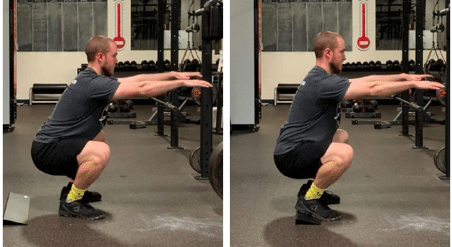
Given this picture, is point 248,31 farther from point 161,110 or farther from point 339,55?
point 339,55

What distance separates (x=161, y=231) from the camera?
8.95ft

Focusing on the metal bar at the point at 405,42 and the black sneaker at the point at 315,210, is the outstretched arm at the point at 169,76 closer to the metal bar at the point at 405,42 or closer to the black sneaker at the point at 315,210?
the black sneaker at the point at 315,210

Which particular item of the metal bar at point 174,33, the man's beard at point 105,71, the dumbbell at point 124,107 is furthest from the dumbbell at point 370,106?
the man's beard at point 105,71

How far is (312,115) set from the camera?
294 centimetres

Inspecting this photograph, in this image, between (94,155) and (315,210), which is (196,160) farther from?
(315,210)

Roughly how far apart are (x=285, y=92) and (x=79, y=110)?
8.06 metres

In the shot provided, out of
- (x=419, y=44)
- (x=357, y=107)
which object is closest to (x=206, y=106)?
(x=419, y=44)

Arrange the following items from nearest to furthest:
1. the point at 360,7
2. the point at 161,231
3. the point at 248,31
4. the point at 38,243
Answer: the point at 38,243 < the point at 161,231 < the point at 248,31 < the point at 360,7

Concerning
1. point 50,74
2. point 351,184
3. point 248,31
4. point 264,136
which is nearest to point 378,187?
point 351,184

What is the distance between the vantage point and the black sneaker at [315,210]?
9.34 ft

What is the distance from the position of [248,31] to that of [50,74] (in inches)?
249

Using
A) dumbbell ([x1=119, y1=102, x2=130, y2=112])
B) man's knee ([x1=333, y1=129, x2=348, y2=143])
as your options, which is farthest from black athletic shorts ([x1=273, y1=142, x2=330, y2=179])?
dumbbell ([x1=119, y1=102, x2=130, y2=112])

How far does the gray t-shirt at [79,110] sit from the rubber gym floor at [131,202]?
0.42 meters

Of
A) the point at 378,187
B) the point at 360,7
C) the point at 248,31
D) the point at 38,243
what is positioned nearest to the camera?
the point at 38,243
